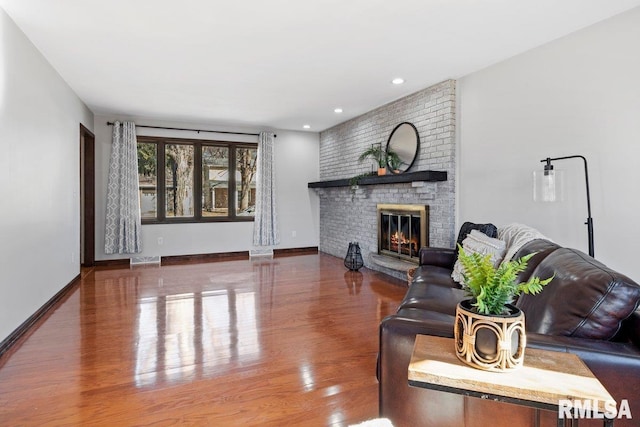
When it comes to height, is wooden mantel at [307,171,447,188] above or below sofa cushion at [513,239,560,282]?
above

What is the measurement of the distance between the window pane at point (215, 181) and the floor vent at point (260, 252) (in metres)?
0.87

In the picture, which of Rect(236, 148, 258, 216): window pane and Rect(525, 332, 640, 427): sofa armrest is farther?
Rect(236, 148, 258, 216): window pane

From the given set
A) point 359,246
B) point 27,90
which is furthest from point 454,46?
point 27,90

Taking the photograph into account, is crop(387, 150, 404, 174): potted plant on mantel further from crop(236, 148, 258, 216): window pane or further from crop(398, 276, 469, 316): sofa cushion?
crop(236, 148, 258, 216): window pane

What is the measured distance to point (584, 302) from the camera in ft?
4.56

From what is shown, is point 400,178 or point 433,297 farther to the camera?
point 400,178

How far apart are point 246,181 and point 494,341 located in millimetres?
6316

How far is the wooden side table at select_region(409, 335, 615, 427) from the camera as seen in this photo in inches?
39.7

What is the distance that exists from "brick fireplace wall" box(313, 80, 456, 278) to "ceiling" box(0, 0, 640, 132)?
1.01 ft

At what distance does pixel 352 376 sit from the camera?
2297 mm

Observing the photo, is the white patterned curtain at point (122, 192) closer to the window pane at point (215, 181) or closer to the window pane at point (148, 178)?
the window pane at point (148, 178)

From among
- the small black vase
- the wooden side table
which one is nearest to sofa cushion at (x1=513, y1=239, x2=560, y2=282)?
the wooden side table

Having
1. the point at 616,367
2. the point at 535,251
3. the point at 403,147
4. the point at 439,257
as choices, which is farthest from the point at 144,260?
the point at 616,367

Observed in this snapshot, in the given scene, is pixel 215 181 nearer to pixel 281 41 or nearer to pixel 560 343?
pixel 281 41
